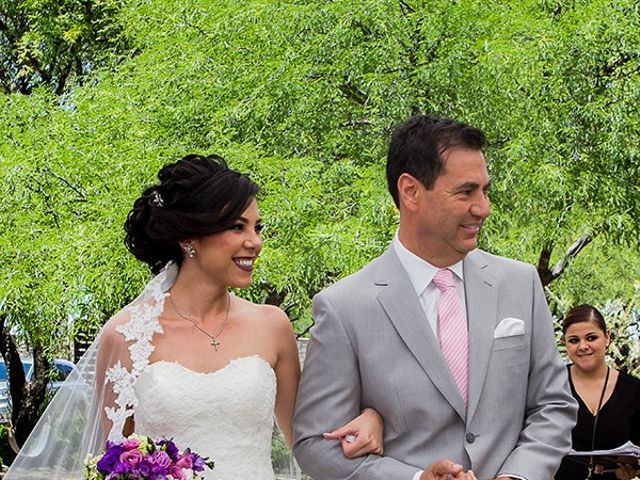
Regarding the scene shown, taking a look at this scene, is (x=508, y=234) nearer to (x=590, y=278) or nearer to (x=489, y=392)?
(x=590, y=278)

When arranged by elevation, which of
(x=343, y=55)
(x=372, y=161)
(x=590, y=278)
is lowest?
(x=590, y=278)

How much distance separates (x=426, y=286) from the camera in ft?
10.7

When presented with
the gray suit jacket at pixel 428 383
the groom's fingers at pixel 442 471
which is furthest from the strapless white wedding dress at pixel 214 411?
the groom's fingers at pixel 442 471

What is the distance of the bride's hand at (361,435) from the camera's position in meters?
3.08

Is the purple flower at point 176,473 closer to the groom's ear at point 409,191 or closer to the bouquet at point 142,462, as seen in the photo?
the bouquet at point 142,462

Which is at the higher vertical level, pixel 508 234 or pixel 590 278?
pixel 508 234

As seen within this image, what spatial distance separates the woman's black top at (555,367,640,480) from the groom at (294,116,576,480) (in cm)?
208

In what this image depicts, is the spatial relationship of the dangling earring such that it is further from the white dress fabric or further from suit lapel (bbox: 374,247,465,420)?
suit lapel (bbox: 374,247,465,420)

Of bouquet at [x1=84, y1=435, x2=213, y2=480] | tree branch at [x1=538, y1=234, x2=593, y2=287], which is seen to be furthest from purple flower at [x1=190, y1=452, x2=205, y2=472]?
tree branch at [x1=538, y1=234, x2=593, y2=287]

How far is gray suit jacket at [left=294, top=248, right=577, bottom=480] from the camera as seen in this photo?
3.10 m

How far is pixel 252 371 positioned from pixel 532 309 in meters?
1.04

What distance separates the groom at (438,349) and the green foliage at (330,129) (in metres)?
6.67

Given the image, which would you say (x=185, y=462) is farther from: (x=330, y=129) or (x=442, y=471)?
(x=330, y=129)

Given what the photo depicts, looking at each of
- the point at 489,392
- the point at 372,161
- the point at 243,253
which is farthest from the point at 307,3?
the point at 489,392
